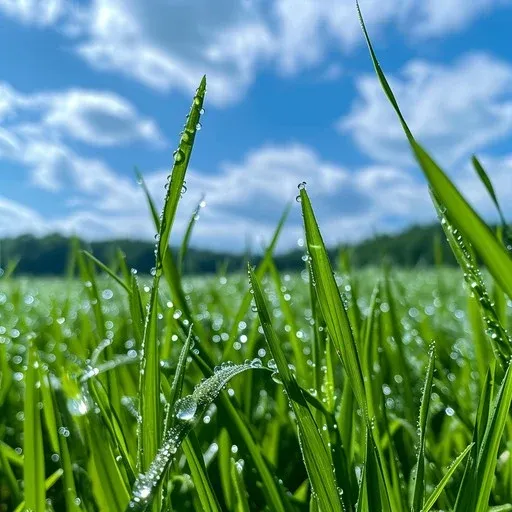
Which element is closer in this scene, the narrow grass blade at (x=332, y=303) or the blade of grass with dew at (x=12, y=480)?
the narrow grass blade at (x=332, y=303)

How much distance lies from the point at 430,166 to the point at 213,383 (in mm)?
199

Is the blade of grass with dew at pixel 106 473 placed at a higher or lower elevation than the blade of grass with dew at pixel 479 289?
lower

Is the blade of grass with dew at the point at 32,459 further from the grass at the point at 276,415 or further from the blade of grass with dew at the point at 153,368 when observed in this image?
the blade of grass with dew at the point at 153,368

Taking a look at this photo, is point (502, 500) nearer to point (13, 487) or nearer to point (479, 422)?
point (479, 422)

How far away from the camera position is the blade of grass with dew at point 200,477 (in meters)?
0.43

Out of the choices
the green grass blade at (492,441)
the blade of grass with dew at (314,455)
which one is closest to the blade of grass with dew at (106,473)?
the blade of grass with dew at (314,455)

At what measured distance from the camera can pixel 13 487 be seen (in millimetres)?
642

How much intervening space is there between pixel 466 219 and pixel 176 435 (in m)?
0.21

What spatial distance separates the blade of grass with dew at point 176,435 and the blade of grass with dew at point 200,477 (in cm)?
5

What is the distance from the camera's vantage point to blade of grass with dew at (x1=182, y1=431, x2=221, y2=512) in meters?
0.43

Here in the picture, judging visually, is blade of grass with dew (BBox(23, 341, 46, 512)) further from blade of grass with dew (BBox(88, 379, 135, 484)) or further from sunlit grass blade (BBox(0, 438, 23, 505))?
sunlit grass blade (BBox(0, 438, 23, 505))

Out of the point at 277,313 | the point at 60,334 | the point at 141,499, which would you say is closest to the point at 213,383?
the point at 141,499

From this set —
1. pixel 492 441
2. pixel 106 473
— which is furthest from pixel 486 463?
pixel 106 473

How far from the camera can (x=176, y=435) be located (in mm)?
370
